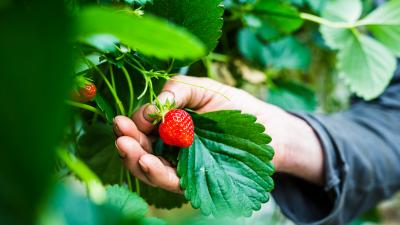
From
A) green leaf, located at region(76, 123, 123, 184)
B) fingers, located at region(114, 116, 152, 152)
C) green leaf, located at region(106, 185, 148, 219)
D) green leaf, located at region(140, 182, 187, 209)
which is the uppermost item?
green leaf, located at region(106, 185, 148, 219)

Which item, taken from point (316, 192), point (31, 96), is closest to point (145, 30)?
point (31, 96)

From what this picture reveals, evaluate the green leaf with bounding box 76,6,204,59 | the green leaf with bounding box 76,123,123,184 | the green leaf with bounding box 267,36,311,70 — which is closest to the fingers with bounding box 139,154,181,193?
the green leaf with bounding box 76,123,123,184

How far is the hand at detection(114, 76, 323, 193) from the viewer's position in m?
0.40

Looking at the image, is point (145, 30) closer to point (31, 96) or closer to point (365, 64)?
point (31, 96)

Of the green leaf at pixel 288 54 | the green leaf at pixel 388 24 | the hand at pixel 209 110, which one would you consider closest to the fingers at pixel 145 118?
the hand at pixel 209 110

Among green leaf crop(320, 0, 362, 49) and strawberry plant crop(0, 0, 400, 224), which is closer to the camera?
strawberry plant crop(0, 0, 400, 224)

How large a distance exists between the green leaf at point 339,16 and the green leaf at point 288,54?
150 mm

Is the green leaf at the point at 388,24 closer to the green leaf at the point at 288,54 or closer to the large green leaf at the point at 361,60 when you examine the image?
the large green leaf at the point at 361,60

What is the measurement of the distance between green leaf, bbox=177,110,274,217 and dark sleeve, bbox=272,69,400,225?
0.25 m

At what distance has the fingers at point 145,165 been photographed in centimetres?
39

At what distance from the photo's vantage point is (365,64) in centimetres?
63

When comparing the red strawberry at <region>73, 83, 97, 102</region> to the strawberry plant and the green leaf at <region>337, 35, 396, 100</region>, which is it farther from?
the green leaf at <region>337, 35, 396, 100</region>

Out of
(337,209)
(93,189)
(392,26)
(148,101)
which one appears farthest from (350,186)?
(93,189)

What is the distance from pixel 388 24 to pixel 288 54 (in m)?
0.27
